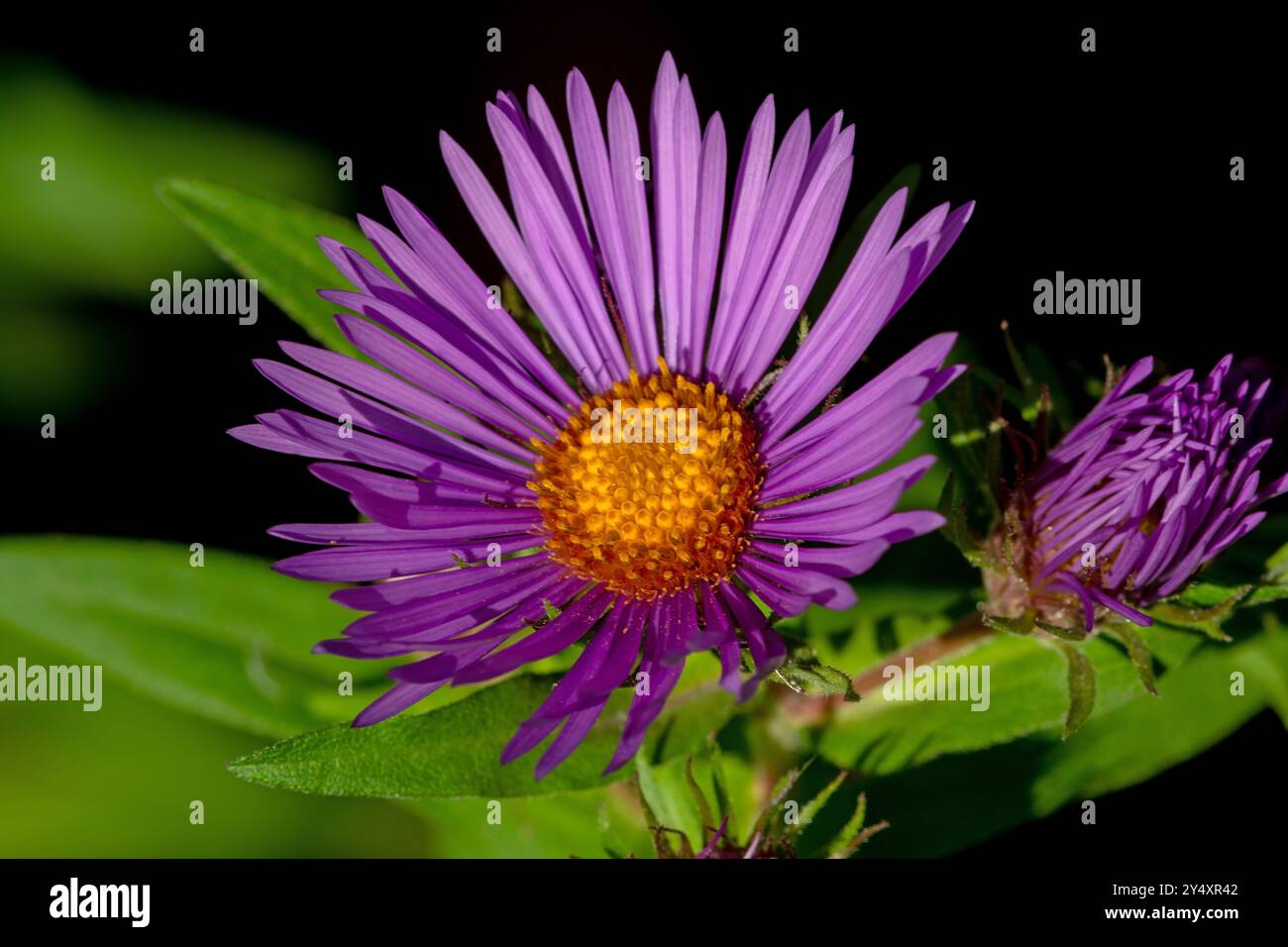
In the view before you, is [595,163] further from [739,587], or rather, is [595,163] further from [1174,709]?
[1174,709]

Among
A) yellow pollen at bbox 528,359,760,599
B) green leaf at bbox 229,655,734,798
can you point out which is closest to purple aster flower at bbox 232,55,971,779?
yellow pollen at bbox 528,359,760,599

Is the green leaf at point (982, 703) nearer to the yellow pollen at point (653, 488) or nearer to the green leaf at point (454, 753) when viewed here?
the green leaf at point (454, 753)

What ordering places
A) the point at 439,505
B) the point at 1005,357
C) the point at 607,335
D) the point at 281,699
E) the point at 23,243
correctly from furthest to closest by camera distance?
1. the point at 23,243
2. the point at 1005,357
3. the point at 281,699
4. the point at 607,335
5. the point at 439,505

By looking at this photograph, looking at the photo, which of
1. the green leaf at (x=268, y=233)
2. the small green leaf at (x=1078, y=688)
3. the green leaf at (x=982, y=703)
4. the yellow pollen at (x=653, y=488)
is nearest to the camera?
the small green leaf at (x=1078, y=688)

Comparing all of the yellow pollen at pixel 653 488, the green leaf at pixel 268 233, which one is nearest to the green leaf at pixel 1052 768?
the yellow pollen at pixel 653 488

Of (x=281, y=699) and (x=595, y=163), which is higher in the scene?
(x=595, y=163)

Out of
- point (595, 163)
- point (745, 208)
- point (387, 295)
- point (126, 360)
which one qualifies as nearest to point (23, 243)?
point (126, 360)

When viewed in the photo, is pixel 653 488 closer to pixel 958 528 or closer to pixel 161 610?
pixel 958 528
